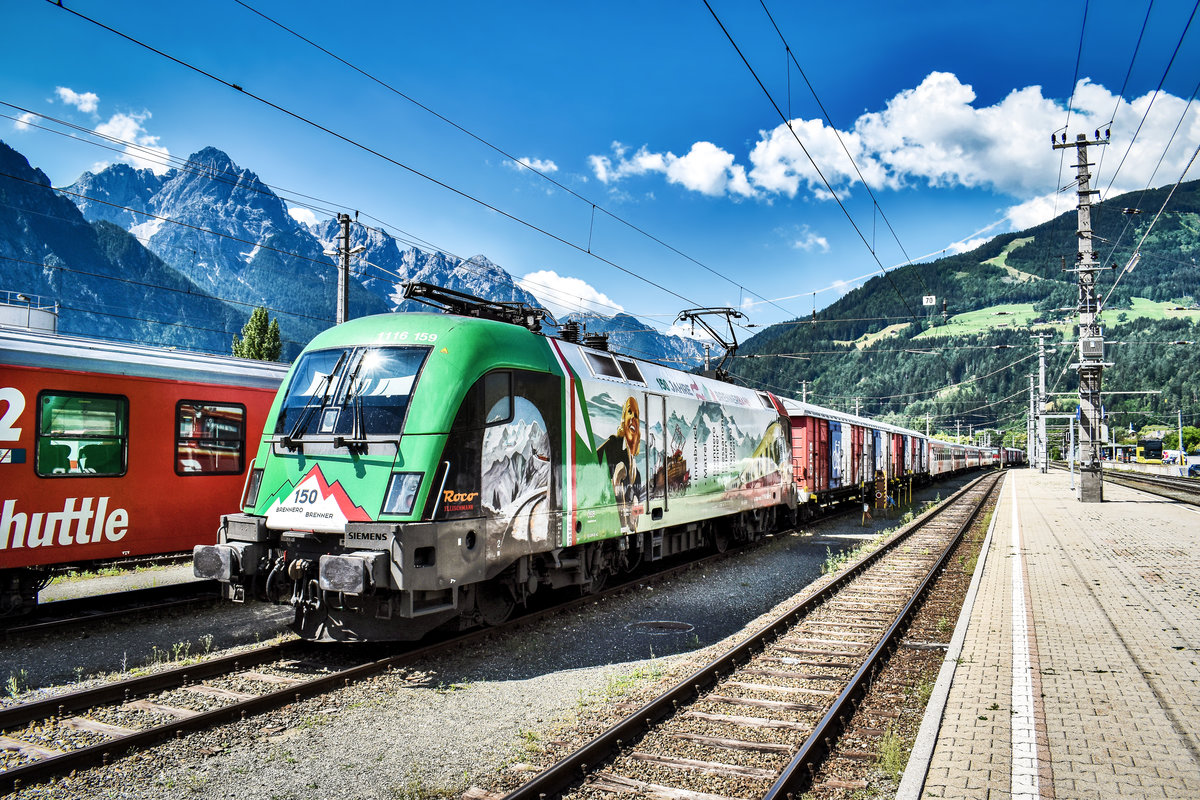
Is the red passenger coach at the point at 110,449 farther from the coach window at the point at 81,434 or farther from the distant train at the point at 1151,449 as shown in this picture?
the distant train at the point at 1151,449

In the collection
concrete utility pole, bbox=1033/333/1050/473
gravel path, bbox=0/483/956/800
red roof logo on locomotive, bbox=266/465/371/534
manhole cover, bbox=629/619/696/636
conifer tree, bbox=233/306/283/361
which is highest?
conifer tree, bbox=233/306/283/361

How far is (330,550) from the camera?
7.16 m

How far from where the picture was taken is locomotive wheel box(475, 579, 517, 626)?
27.7ft

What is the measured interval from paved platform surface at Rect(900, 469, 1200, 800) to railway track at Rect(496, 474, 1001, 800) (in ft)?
2.42

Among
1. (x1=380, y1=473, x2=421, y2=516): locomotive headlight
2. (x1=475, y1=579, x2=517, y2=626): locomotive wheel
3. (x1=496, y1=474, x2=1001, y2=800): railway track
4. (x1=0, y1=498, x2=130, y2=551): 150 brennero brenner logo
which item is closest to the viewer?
(x1=496, y1=474, x2=1001, y2=800): railway track

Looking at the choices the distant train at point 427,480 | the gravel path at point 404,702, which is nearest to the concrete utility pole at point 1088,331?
the gravel path at point 404,702

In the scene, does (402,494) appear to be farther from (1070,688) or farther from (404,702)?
(1070,688)

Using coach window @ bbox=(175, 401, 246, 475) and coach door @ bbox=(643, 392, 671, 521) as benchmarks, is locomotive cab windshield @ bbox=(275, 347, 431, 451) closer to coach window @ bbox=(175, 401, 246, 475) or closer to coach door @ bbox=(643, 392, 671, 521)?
coach window @ bbox=(175, 401, 246, 475)

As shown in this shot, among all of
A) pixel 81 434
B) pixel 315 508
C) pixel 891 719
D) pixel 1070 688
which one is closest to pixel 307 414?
pixel 315 508

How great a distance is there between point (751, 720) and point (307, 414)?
201 inches

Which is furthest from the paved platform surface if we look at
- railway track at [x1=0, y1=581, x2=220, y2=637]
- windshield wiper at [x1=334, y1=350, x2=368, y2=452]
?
railway track at [x1=0, y1=581, x2=220, y2=637]

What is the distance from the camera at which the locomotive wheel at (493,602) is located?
27.7 ft

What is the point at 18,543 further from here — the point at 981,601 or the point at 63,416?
the point at 981,601

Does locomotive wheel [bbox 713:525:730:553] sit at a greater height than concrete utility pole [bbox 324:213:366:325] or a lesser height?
lesser
